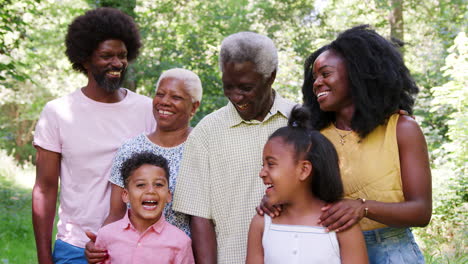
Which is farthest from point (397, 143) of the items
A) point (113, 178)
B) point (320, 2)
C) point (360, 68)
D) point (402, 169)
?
point (320, 2)

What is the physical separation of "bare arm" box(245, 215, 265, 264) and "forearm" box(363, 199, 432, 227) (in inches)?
22.5

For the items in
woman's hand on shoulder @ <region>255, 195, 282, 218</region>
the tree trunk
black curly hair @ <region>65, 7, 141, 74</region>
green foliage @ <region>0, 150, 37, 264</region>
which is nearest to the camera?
woman's hand on shoulder @ <region>255, 195, 282, 218</region>

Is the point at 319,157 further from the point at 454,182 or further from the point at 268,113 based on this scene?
the point at 454,182

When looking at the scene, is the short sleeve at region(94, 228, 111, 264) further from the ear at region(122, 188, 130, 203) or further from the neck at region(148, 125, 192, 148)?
the neck at region(148, 125, 192, 148)

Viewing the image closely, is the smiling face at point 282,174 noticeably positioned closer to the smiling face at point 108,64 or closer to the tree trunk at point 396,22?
the smiling face at point 108,64

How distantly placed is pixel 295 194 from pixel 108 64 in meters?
1.76

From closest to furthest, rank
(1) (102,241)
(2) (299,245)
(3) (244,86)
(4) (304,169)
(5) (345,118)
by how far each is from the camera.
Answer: (2) (299,245) → (4) (304,169) → (5) (345,118) → (3) (244,86) → (1) (102,241)

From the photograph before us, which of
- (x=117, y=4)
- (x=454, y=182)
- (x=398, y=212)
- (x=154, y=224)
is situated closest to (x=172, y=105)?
(x=154, y=224)

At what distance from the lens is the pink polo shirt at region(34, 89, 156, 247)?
3547 millimetres

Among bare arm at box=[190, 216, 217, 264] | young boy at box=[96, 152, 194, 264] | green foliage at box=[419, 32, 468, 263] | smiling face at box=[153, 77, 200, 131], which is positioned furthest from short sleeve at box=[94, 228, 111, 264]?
green foliage at box=[419, 32, 468, 263]

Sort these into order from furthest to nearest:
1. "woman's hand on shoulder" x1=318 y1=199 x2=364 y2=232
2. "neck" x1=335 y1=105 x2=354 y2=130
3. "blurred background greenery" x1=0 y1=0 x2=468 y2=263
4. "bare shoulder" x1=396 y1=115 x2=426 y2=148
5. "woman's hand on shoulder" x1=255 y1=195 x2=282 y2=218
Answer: "blurred background greenery" x1=0 y1=0 x2=468 y2=263, "neck" x1=335 y1=105 x2=354 y2=130, "woman's hand on shoulder" x1=255 y1=195 x2=282 y2=218, "bare shoulder" x1=396 y1=115 x2=426 y2=148, "woman's hand on shoulder" x1=318 y1=199 x2=364 y2=232

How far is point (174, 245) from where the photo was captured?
317 centimetres

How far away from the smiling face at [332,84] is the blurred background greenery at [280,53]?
12.5 ft

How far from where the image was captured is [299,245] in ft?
8.82
